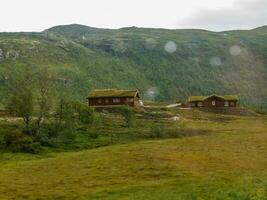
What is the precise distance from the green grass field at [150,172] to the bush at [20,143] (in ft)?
9.94

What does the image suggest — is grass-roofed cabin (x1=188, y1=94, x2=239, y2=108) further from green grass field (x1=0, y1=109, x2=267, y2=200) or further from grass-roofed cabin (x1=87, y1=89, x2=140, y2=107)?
green grass field (x1=0, y1=109, x2=267, y2=200)

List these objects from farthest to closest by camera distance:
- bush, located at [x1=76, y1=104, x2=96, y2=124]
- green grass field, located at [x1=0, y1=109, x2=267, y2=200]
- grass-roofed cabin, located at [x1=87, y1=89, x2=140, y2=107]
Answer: grass-roofed cabin, located at [x1=87, y1=89, x2=140, y2=107] → bush, located at [x1=76, y1=104, x2=96, y2=124] → green grass field, located at [x1=0, y1=109, x2=267, y2=200]

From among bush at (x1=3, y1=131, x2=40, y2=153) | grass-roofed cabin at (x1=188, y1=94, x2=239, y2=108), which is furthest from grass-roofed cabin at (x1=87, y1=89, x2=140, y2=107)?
bush at (x1=3, y1=131, x2=40, y2=153)

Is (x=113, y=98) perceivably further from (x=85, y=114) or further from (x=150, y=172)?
(x=150, y=172)

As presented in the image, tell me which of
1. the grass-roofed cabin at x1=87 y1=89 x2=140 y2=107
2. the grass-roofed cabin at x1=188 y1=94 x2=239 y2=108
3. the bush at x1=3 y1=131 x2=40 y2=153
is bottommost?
the grass-roofed cabin at x1=188 y1=94 x2=239 y2=108

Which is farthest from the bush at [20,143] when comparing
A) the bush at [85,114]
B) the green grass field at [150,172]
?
the bush at [85,114]

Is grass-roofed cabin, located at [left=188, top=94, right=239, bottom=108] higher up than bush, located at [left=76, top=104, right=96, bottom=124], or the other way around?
bush, located at [left=76, top=104, right=96, bottom=124]

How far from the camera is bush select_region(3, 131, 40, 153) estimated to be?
73.2 meters

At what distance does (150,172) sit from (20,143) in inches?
1195

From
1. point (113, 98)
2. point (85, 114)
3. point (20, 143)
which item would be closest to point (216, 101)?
point (113, 98)

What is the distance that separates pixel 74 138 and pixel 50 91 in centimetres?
1451

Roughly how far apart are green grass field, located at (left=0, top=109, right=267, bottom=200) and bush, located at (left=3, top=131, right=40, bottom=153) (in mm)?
3029

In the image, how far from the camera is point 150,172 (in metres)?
51.4

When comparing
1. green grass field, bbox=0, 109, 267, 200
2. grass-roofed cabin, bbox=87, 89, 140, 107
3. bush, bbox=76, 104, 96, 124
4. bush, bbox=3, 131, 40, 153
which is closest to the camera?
Answer: green grass field, bbox=0, 109, 267, 200
